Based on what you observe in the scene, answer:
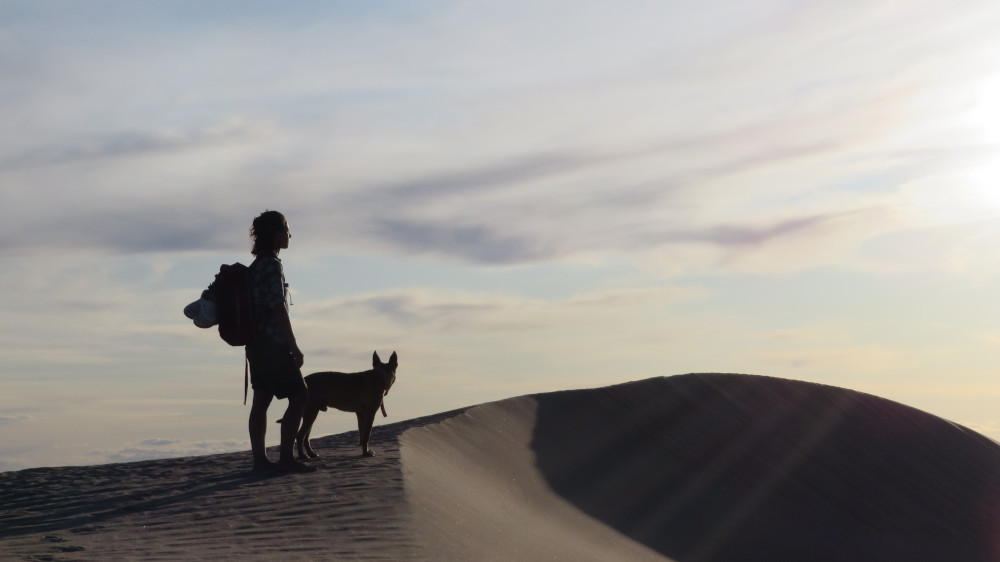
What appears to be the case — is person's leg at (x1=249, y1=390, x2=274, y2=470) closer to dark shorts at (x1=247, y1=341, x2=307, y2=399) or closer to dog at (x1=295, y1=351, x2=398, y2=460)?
dark shorts at (x1=247, y1=341, x2=307, y2=399)

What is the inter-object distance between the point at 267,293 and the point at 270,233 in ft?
1.70

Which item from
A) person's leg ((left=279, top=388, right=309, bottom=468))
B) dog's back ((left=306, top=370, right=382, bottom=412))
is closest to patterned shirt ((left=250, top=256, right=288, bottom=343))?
person's leg ((left=279, top=388, right=309, bottom=468))

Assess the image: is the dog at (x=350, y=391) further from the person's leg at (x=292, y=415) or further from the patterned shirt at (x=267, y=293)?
the patterned shirt at (x=267, y=293)

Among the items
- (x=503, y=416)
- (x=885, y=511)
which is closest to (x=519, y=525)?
(x=503, y=416)

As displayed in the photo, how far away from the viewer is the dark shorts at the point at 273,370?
341 inches

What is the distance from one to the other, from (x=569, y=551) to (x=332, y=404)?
105 inches

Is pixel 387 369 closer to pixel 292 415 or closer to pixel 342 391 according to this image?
pixel 342 391

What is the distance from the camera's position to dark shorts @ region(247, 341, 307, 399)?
866 cm

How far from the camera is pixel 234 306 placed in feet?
28.0

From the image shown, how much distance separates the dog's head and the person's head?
5.92ft

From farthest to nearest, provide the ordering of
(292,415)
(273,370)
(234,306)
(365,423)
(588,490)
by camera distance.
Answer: (588,490) → (365,423) → (292,415) → (273,370) → (234,306)

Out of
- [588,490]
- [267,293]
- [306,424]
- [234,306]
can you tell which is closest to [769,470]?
[588,490]

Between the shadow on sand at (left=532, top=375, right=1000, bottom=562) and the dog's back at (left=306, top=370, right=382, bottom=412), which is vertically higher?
the dog's back at (left=306, top=370, right=382, bottom=412)

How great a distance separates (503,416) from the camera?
1417cm
